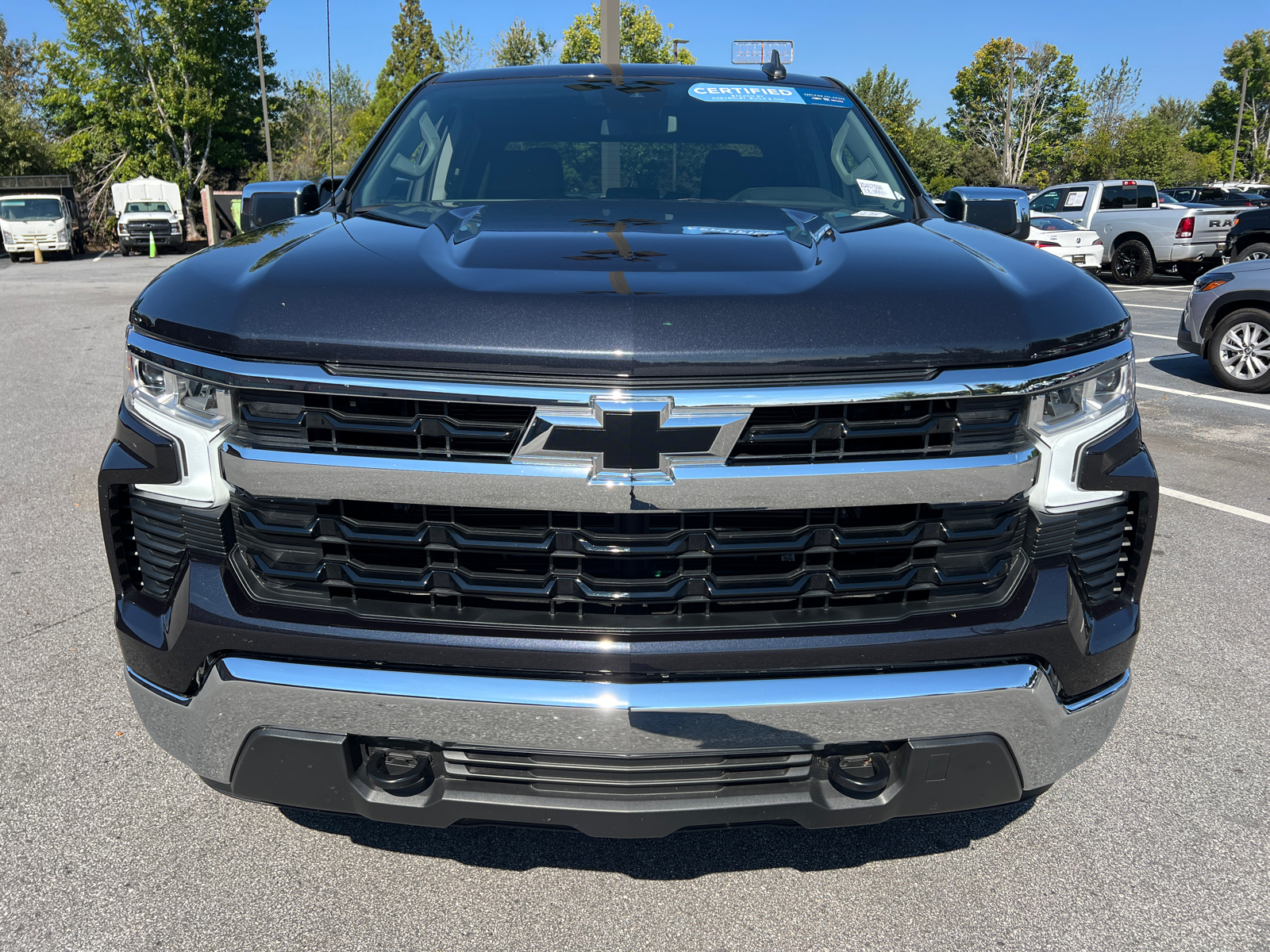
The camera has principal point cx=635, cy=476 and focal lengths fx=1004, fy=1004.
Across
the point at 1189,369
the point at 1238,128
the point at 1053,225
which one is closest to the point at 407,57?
the point at 1238,128

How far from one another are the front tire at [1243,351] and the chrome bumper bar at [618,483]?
8.49 meters

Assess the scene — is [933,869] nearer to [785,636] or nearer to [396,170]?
[785,636]

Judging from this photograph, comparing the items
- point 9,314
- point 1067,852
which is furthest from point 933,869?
point 9,314

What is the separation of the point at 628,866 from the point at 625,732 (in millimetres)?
810

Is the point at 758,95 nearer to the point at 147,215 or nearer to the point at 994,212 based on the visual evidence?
the point at 994,212

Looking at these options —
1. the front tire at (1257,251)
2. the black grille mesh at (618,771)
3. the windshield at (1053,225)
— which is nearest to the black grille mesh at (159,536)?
the black grille mesh at (618,771)

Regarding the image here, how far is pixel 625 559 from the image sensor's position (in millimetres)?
1852

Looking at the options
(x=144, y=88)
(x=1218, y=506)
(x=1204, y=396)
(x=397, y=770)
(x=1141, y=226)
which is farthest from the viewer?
(x=144, y=88)

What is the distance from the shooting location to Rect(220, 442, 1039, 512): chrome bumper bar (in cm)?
177

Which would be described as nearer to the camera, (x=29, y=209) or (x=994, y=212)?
(x=994, y=212)

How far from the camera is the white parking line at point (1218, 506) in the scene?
5.30 m

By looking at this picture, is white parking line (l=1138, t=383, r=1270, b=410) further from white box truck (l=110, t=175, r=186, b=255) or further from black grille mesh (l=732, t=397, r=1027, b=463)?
white box truck (l=110, t=175, r=186, b=255)

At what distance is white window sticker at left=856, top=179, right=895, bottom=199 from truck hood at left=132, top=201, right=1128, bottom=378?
2.91 ft

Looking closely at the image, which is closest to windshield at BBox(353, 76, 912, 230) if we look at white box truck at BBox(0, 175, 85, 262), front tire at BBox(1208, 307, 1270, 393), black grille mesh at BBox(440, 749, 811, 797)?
black grille mesh at BBox(440, 749, 811, 797)
